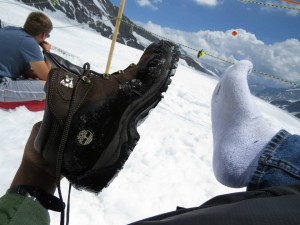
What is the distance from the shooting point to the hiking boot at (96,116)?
103 centimetres

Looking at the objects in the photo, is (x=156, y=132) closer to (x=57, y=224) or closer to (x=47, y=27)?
(x=47, y=27)

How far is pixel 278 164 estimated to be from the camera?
85cm

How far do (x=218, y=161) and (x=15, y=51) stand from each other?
2.11 meters

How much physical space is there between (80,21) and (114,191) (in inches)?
4467

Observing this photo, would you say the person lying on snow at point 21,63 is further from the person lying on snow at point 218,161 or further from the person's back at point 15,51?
the person lying on snow at point 218,161

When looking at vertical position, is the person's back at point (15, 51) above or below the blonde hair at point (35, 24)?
below

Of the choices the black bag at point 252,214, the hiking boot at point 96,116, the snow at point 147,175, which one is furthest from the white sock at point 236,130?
the snow at point 147,175

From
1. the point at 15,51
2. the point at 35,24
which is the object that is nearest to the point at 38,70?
the point at 15,51

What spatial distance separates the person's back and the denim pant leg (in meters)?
2.23

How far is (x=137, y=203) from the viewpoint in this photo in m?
1.74

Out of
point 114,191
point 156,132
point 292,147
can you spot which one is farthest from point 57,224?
point 156,132

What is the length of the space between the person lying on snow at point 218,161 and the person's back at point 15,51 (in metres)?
1.65

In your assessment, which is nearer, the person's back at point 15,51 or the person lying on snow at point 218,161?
the person lying on snow at point 218,161

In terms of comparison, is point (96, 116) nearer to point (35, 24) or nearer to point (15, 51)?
point (15, 51)
